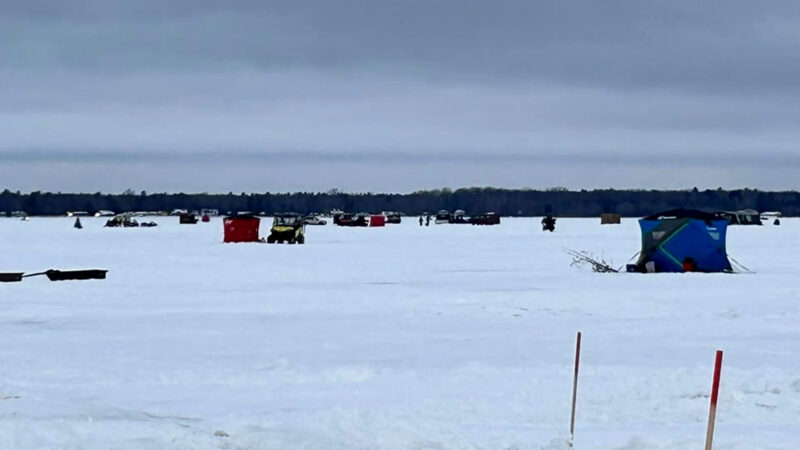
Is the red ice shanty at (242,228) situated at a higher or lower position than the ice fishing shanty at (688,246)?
lower

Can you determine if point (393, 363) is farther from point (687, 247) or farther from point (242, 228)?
point (242, 228)

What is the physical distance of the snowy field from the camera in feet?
32.9

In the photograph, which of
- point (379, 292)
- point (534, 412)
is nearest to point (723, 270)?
point (379, 292)

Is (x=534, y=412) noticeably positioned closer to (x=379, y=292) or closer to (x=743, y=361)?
(x=743, y=361)

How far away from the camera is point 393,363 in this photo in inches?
569

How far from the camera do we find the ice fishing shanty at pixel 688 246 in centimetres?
3431

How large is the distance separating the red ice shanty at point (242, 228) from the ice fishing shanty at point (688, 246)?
30.2 meters

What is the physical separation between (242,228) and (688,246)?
104ft

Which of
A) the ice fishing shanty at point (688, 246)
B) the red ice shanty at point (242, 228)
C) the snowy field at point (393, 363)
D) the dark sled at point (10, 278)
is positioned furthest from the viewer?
the red ice shanty at point (242, 228)

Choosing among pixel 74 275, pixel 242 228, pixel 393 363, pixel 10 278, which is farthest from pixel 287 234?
pixel 393 363

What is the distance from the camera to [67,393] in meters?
12.0

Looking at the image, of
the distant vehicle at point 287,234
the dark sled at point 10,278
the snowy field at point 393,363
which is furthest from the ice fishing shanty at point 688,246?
the distant vehicle at point 287,234

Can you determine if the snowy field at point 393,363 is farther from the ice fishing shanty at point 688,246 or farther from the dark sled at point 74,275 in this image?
the ice fishing shanty at point 688,246

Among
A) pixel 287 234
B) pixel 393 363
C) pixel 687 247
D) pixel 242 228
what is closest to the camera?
pixel 393 363
